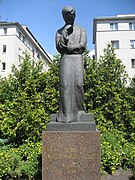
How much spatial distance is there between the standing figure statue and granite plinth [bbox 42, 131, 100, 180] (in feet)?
1.51

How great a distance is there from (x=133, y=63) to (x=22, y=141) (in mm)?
21810

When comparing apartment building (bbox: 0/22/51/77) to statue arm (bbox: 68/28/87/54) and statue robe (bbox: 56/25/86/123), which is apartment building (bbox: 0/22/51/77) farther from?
statue robe (bbox: 56/25/86/123)

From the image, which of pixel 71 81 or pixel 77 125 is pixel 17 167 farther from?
pixel 71 81

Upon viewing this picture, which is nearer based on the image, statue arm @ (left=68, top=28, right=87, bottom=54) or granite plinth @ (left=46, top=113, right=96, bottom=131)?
granite plinth @ (left=46, top=113, right=96, bottom=131)

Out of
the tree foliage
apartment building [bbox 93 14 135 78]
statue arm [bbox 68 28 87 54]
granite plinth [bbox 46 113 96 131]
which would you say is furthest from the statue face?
apartment building [bbox 93 14 135 78]

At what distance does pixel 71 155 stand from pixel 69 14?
3.15 metres

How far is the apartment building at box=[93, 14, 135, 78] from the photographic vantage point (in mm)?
29355

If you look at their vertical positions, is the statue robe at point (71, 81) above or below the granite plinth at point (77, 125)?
above

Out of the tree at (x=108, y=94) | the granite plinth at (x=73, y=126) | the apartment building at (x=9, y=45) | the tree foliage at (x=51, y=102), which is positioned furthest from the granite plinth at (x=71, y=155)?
the apartment building at (x=9, y=45)

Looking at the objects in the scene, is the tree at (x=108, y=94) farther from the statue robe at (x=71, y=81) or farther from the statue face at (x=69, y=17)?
the statue face at (x=69, y=17)

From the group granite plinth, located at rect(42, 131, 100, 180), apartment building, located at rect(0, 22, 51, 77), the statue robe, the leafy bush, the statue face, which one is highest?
apartment building, located at rect(0, 22, 51, 77)

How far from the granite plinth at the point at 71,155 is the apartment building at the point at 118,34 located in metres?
25.0

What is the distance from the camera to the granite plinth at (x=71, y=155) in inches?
191

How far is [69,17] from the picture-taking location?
18.6 feet
